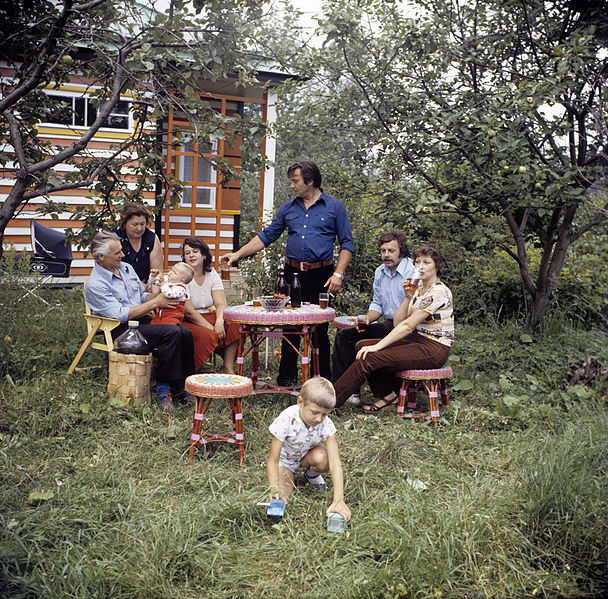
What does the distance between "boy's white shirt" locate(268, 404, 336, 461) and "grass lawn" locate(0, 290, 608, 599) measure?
0.25 metres

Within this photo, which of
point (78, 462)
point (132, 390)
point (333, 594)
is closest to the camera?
point (333, 594)

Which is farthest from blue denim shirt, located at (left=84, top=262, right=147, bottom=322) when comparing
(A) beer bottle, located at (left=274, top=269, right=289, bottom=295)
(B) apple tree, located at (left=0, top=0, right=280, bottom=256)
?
(A) beer bottle, located at (left=274, top=269, right=289, bottom=295)

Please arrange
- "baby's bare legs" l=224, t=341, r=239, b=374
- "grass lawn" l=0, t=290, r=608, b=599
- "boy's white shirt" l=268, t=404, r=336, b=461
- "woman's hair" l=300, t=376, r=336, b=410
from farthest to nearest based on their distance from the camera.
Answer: "baby's bare legs" l=224, t=341, r=239, b=374 < "boy's white shirt" l=268, t=404, r=336, b=461 < "woman's hair" l=300, t=376, r=336, b=410 < "grass lawn" l=0, t=290, r=608, b=599

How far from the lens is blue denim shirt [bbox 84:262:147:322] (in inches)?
185

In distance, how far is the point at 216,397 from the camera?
12.1 feet

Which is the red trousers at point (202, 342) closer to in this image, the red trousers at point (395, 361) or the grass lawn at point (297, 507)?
the grass lawn at point (297, 507)

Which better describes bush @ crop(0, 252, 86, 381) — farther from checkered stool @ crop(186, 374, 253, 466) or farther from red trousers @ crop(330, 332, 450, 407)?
red trousers @ crop(330, 332, 450, 407)

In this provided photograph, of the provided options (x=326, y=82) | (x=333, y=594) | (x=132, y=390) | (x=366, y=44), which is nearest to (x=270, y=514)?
(x=333, y=594)

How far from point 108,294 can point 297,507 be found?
233 centimetres

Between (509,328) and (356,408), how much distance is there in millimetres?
2513

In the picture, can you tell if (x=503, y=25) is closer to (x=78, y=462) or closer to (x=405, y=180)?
(x=405, y=180)

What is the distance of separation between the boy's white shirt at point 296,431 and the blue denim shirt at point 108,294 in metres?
1.96

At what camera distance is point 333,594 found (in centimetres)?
245

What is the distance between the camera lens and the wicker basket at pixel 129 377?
4.46 m
